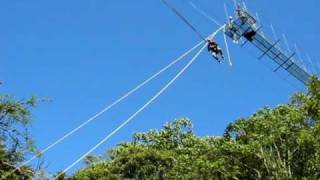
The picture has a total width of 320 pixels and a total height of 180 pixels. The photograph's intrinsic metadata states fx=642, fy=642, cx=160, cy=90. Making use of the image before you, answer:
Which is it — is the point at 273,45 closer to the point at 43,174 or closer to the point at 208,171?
the point at 43,174

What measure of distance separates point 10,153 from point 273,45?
35.1 ft

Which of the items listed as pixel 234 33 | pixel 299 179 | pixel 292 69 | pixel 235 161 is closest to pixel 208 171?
pixel 235 161

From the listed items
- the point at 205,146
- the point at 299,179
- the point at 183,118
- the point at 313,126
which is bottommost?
the point at 299,179

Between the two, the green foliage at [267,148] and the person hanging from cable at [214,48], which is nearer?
the person hanging from cable at [214,48]

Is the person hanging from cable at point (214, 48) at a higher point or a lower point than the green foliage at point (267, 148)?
lower

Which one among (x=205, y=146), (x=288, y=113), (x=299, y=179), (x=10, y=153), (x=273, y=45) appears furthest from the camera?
(x=205, y=146)

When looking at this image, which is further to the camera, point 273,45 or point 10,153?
point 10,153

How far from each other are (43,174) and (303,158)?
47.9 feet

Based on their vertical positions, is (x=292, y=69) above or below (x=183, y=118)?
below

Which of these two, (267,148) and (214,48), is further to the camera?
(267,148)

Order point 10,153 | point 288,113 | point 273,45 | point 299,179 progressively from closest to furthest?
point 273,45 < point 10,153 < point 299,179 < point 288,113

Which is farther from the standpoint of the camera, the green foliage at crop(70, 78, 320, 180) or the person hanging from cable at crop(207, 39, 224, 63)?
the green foliage at crop(70, 78, 320, 180)

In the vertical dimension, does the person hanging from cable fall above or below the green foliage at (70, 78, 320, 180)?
below

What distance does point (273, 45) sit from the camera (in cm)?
2295
